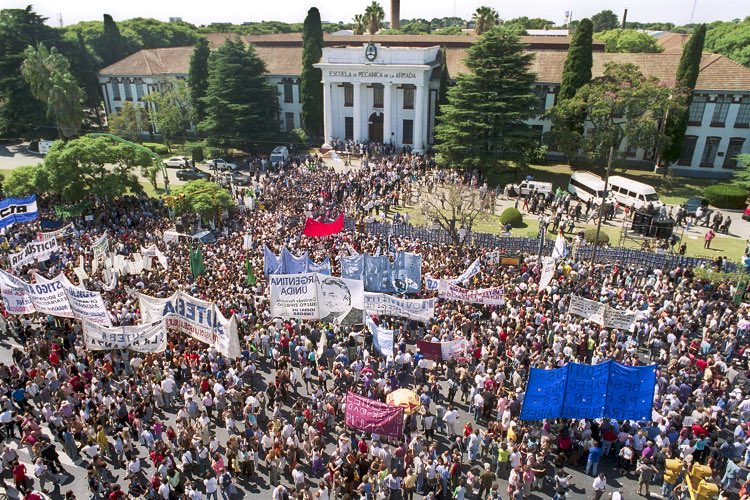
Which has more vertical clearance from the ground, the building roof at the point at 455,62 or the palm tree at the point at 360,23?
the palm tree at the point at 360,23

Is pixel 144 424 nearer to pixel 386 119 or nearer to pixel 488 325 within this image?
pixel 488 325

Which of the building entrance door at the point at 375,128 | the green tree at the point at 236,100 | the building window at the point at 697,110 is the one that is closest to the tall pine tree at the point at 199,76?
the green tree at the point at 236,100

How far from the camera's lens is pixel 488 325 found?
67.9 ft

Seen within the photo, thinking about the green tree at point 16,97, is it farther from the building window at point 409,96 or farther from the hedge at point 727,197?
the hedge at point 727,197

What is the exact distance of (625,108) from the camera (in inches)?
1565

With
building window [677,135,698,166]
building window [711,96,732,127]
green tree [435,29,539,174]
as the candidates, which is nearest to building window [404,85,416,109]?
green tree [435,29,539,174]

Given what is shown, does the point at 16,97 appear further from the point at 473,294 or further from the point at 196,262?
the point at 473,294

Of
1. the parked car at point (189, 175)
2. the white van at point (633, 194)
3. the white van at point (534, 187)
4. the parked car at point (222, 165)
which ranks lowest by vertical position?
the parked car at point (189, 175)

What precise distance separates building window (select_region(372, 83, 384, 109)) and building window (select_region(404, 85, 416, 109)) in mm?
2326

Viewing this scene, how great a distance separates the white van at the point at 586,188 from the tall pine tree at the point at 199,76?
35.4 metres

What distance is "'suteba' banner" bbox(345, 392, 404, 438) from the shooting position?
550 inches

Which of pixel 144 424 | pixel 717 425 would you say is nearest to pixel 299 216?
pixel 144 424

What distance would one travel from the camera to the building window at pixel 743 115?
42531 mm

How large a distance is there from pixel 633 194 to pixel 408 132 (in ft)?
75.3
